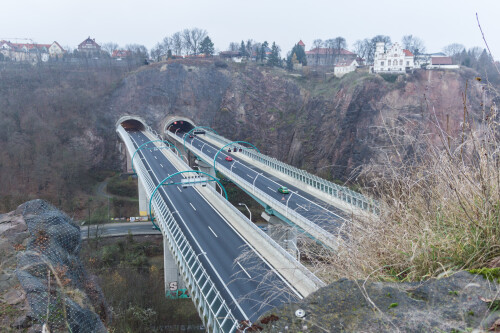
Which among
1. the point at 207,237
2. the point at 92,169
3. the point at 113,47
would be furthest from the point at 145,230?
the point at 113,47

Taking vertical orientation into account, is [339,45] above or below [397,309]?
above

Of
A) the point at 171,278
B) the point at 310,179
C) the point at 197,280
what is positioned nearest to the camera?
the point at 197,280

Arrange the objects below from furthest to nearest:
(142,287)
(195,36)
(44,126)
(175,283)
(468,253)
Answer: (195,36)
(44,126)
(175,283)
(142,287)
(468,253)

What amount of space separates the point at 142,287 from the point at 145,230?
13.4m

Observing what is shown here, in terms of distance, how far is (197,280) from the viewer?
44.2 feet

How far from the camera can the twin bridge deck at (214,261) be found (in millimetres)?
11102

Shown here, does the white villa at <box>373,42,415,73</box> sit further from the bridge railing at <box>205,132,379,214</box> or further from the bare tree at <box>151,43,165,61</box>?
the bare tree at <box>151,43,165,61</box>

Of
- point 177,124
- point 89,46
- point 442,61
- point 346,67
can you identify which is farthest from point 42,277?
point 89,46

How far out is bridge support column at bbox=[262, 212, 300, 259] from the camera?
6643 millimetres

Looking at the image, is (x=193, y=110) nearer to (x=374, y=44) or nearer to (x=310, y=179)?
(x=310, y=179)

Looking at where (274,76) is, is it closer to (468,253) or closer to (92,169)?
(92,169)

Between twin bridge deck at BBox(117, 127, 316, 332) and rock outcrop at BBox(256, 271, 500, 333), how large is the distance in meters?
3.70

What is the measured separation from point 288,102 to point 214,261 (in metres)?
49.2

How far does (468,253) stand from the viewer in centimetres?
329
